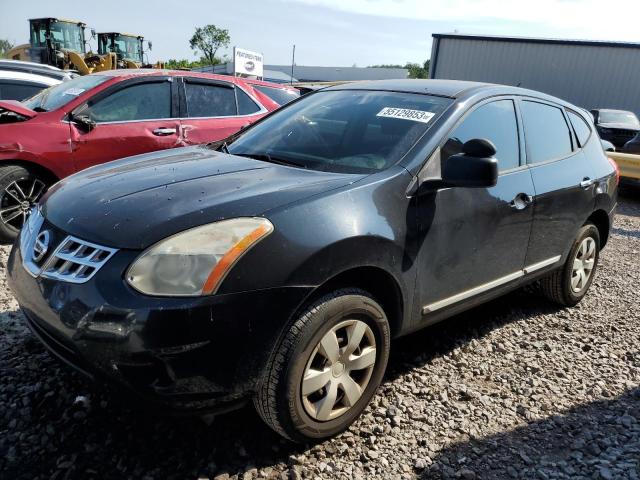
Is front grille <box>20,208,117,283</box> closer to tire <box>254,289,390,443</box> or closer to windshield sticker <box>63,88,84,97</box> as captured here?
tire <box>254,289,390,443</box>

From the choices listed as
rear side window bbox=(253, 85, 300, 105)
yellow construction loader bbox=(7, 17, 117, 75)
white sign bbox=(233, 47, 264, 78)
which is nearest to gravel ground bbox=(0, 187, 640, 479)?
rear side window bbox=(253, 85, 300, 105)

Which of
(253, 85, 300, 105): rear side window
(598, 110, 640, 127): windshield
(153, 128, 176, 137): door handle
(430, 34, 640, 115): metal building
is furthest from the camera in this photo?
(430, 34, 640, 115): metal building

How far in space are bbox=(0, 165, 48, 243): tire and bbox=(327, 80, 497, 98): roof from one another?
9.79 feet

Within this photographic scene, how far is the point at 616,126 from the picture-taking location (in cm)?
1459

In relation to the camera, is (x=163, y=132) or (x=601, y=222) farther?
(x=163, y=132)

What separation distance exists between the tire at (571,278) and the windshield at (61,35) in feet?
62.8

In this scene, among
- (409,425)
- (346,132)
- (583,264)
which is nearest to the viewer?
(409,425)

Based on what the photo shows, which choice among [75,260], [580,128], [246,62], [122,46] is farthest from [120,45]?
[75,260]

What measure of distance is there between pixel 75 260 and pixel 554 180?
289 centimetres

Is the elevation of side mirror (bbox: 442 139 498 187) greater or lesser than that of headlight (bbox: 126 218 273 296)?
greater

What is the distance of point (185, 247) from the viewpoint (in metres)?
1.88

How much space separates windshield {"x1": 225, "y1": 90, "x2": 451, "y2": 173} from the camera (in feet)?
8.69

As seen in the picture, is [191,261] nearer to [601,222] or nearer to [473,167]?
[473,167]

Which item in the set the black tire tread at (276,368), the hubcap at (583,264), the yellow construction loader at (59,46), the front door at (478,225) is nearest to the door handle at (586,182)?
the hubcap at (583,264)
